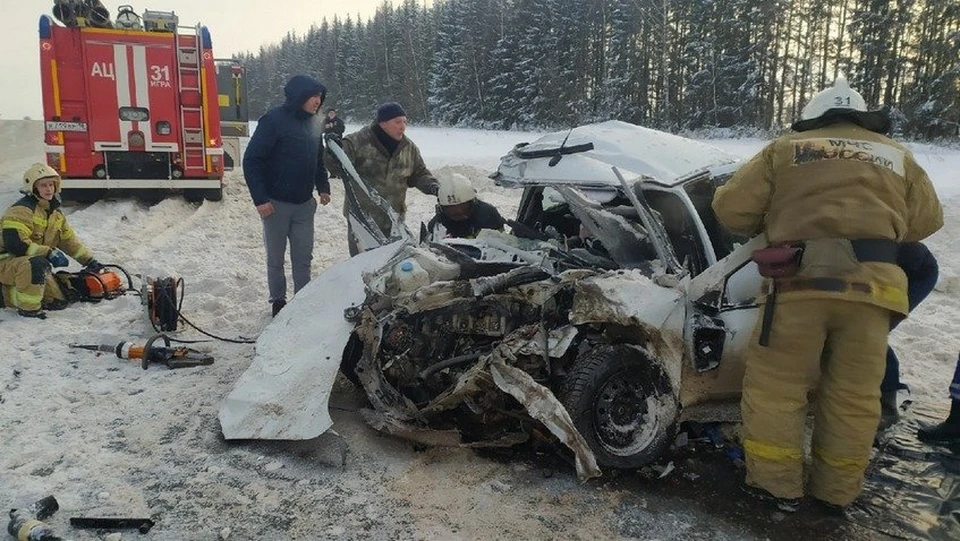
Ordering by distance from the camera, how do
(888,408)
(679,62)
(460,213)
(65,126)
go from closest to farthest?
(888,408) → (460,213) → (65,126) → (679,62)

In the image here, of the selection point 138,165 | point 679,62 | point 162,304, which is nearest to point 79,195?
point 138,165

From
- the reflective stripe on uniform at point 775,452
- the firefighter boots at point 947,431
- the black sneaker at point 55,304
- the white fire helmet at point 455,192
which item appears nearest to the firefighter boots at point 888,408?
the firefighter boots at point 947,431

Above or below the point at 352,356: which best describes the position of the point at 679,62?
above

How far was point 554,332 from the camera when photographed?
350 cm

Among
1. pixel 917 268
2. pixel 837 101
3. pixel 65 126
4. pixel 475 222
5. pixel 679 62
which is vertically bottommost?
pixel 917 268

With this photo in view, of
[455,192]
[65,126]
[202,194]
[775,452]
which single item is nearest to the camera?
[775,452]

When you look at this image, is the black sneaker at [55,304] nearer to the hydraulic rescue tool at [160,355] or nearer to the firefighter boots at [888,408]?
the hydraulic rescue tool at [160,355]

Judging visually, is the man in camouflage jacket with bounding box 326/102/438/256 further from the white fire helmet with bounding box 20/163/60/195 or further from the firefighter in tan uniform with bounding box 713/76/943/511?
the firefighter in tan uniform with bounding box 713/76/943/511

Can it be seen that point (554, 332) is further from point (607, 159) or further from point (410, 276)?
point (607, 159)

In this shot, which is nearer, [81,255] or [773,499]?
[773,499]

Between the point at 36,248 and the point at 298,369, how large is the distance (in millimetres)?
3242

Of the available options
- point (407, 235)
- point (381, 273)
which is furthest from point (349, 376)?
point (407, 235)

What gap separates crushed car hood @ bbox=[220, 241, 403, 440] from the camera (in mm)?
3531

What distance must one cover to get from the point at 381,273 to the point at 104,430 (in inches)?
67.5
